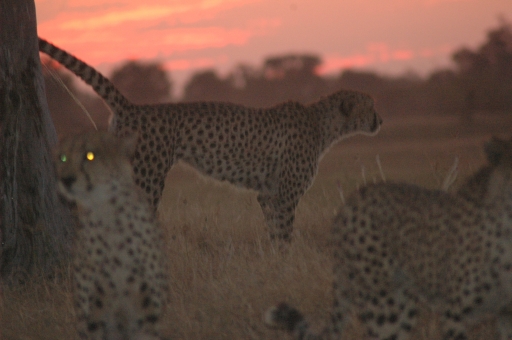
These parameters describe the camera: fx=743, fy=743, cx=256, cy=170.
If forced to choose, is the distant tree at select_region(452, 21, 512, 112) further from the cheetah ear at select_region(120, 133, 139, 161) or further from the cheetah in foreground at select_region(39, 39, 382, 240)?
the cheetah ear at select_region(120, 133, 139, 161)

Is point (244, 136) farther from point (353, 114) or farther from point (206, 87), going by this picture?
point (206, 87)

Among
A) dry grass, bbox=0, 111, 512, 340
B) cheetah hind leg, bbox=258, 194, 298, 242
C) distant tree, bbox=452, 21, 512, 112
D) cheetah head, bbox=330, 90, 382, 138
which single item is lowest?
dry grass, bbox=0, 111, 512, 340

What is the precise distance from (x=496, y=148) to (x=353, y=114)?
10.0 feet

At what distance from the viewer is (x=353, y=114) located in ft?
18.8

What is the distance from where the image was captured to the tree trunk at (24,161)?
4.39 m

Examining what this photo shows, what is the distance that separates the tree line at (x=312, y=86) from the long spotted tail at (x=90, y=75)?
14526 millimetres

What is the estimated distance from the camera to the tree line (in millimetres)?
23141

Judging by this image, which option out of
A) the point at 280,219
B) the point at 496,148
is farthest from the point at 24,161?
the point at 496,148

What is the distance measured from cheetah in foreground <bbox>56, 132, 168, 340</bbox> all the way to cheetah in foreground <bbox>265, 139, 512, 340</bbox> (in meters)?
0.48

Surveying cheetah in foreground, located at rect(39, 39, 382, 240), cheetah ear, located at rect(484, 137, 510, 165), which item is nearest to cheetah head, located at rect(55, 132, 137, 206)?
cheetah ear, located at rect(484, 137, 510, 165)

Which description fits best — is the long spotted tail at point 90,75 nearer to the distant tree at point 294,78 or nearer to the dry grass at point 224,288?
the dry grass at point 224,288

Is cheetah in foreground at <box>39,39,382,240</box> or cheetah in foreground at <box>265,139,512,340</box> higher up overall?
cheetah in foreground at <box>39,39,382,240</box>

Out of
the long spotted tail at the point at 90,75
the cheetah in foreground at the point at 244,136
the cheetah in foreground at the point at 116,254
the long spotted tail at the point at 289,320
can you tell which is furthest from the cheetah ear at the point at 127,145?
the long spotted tail at the point at 90,75

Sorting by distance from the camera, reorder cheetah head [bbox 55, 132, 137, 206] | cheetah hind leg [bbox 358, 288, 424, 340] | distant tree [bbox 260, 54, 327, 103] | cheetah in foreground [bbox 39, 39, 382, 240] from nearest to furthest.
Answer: cheetah head [bbox 55, 132, 137, 206] < cheetah hind leg [bbox 358, 288, 424, 340] < cheetah in foreground [bbox 39, 39, 382, 240] < distant tree [bbox 260, 54, 327, 103]
